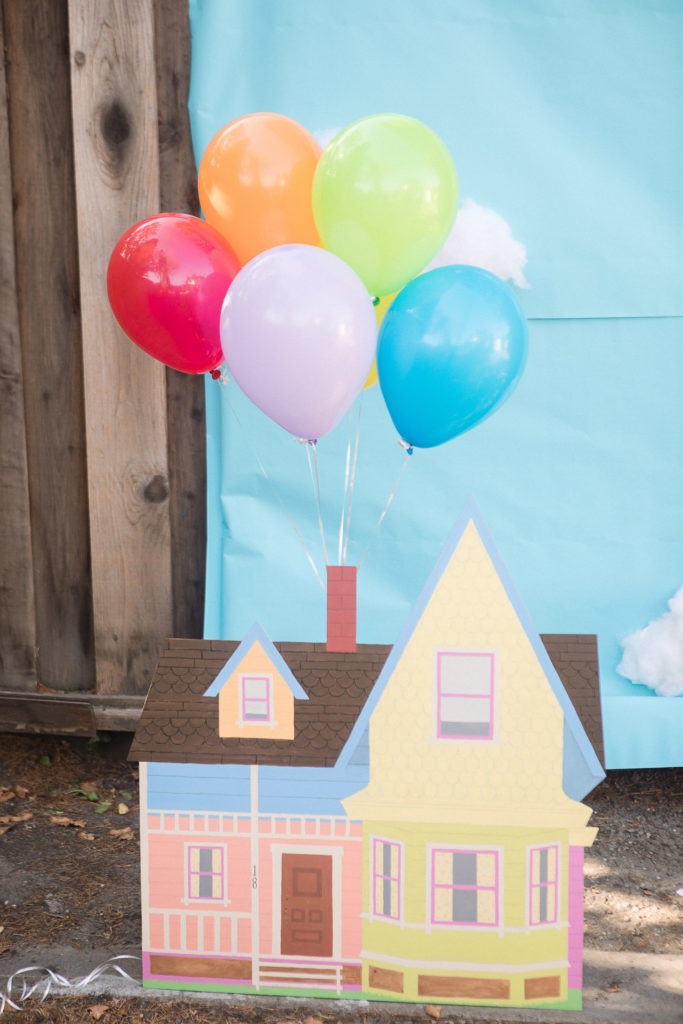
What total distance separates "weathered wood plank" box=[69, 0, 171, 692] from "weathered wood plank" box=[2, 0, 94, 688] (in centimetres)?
10

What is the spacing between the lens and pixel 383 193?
1.71 metres

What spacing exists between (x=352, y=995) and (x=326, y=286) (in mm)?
1433

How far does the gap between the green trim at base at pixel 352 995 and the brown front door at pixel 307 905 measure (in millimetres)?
85

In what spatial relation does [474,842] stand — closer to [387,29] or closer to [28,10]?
[387,29]

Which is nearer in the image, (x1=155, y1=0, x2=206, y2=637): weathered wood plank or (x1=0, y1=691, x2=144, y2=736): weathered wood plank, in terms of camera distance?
(x1=155, y1=0, x2=206, y2=637): weathered wood plank

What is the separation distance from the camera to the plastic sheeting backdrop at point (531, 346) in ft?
8.28

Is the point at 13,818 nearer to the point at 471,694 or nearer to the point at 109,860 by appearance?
the point at 109,860

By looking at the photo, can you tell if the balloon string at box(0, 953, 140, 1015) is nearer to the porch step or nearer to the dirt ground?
the dirt ground

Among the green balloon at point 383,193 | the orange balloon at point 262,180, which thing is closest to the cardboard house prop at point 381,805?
the green balloon at point 383,193

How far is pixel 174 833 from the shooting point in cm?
181

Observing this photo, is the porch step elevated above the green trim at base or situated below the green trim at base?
above

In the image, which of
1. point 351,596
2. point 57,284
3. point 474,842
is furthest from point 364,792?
point 57,284

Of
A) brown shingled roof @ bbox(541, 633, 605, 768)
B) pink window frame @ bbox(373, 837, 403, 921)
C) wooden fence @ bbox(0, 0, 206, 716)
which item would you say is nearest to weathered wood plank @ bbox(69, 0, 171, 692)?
wooden fence @ bbox(0, 0, 206, 716)

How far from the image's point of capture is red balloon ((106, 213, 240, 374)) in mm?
1843
